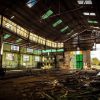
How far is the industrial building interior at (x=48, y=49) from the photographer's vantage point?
34.3ft

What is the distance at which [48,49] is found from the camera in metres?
35.0

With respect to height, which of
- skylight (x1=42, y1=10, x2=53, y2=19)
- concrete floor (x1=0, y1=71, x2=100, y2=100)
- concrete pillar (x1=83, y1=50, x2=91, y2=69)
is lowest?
A: concrete floor (x1=0, y1=71, x2=100, y2=100)

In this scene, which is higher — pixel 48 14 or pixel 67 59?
pixel 48 14

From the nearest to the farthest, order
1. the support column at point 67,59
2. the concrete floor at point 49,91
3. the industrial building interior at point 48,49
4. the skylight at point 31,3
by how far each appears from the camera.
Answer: the concrete floor at point 49,91 < the industrial building interior at point 48,49 < the skylight at point 31,3 < the support column at point 67,59

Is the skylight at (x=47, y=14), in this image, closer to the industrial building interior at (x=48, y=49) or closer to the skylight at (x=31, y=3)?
the industrial building interior at (x=48, y=49)

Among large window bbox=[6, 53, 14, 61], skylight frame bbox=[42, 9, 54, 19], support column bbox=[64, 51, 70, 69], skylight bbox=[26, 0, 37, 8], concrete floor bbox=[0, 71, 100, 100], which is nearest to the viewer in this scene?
concrete floor bbox=[0, 71, 100, 100]

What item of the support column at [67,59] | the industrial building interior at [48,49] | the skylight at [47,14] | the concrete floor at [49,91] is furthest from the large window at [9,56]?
the support column at [67,59]

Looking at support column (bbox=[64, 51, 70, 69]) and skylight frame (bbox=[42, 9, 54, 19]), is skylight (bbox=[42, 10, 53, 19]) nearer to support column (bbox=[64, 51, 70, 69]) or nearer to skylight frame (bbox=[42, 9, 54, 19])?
skylight frame (bbox=[42, 9, 54, 19])

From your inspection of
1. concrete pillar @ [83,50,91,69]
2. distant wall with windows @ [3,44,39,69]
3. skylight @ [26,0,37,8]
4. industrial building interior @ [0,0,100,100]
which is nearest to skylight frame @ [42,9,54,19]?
industrial building interior @ [0,0,100,100]

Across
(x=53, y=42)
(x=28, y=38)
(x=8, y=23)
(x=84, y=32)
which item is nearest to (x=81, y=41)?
(x=84, y=32)

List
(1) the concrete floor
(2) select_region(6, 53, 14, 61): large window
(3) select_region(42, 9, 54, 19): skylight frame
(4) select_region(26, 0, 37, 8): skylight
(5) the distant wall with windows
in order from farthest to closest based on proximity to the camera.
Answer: (2) select_region(6, 53, 14, 61): large window → (5) the distant wall with windows → (3) select_region(42, 9, 54, 19): skylight frame → (4) select_region(26, 0, 37, 8): skylight → (1) the concrete floor

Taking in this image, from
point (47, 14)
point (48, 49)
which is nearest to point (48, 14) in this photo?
point (47, 14)

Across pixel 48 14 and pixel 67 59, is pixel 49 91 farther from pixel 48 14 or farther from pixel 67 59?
pixel 67 59

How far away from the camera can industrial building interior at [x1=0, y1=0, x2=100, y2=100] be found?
10461 mm
